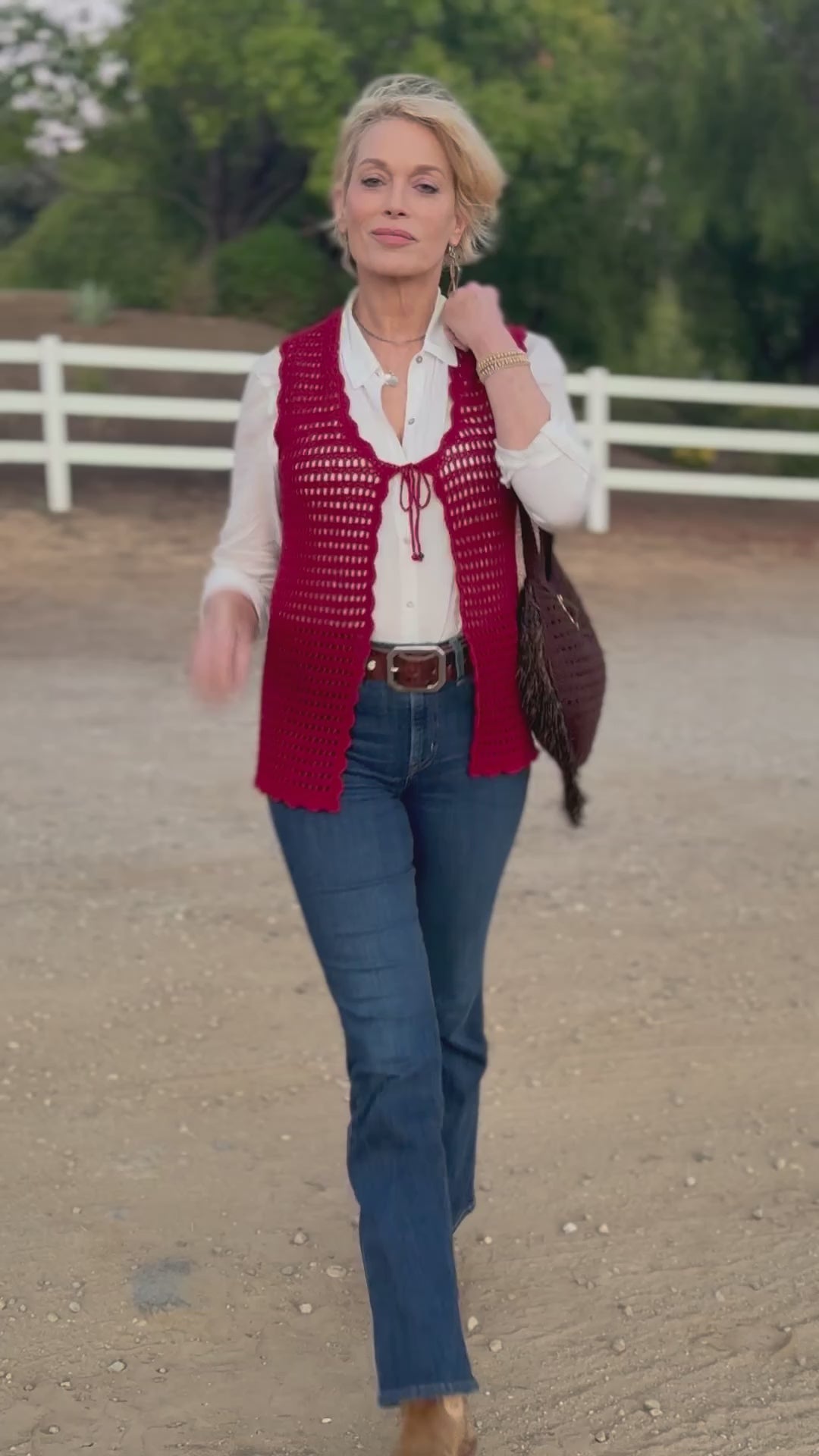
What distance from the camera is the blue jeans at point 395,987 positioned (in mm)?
2602

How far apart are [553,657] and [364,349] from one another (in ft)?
1.87

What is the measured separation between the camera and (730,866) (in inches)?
227

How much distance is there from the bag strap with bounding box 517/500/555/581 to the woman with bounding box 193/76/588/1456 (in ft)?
0.17

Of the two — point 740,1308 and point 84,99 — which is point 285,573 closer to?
point 740,1308

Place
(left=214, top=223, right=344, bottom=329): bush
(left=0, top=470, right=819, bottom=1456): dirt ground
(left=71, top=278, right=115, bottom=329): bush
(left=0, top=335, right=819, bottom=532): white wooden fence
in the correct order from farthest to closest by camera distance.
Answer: (left=214, top=223, right=344, bottom=329): bush < (left=71, top=278, right=115, bottom=329): bush < (left=0, top=335, right=819, bottom=532): white wooden fence < (left=0, top=470, right=819, bottom=1456): dirt ground

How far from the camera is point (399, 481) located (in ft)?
8.64

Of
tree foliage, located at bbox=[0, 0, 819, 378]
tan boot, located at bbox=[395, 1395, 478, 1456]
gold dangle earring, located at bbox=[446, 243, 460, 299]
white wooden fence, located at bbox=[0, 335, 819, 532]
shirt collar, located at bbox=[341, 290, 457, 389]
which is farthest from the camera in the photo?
tree foliage, located at bbox=[0, 0, 819, 378]

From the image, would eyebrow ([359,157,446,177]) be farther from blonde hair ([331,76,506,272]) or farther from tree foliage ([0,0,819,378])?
tree foliage ([0,0,819,378])

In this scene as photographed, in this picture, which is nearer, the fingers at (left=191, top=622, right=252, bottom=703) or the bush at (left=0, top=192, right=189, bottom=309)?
the fingers at (left=191, top=622, right=252, bottom=703)

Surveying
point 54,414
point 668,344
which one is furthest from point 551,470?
point 668,344

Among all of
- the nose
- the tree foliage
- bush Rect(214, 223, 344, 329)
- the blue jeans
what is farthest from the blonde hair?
bush Rect(214, 223, 344, 329)

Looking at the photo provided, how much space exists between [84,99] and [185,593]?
15.4 meters

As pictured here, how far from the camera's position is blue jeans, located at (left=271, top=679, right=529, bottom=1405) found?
2602 mm

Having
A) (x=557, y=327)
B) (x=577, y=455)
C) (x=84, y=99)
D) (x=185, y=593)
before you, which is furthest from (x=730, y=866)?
(x=84, y=99)
